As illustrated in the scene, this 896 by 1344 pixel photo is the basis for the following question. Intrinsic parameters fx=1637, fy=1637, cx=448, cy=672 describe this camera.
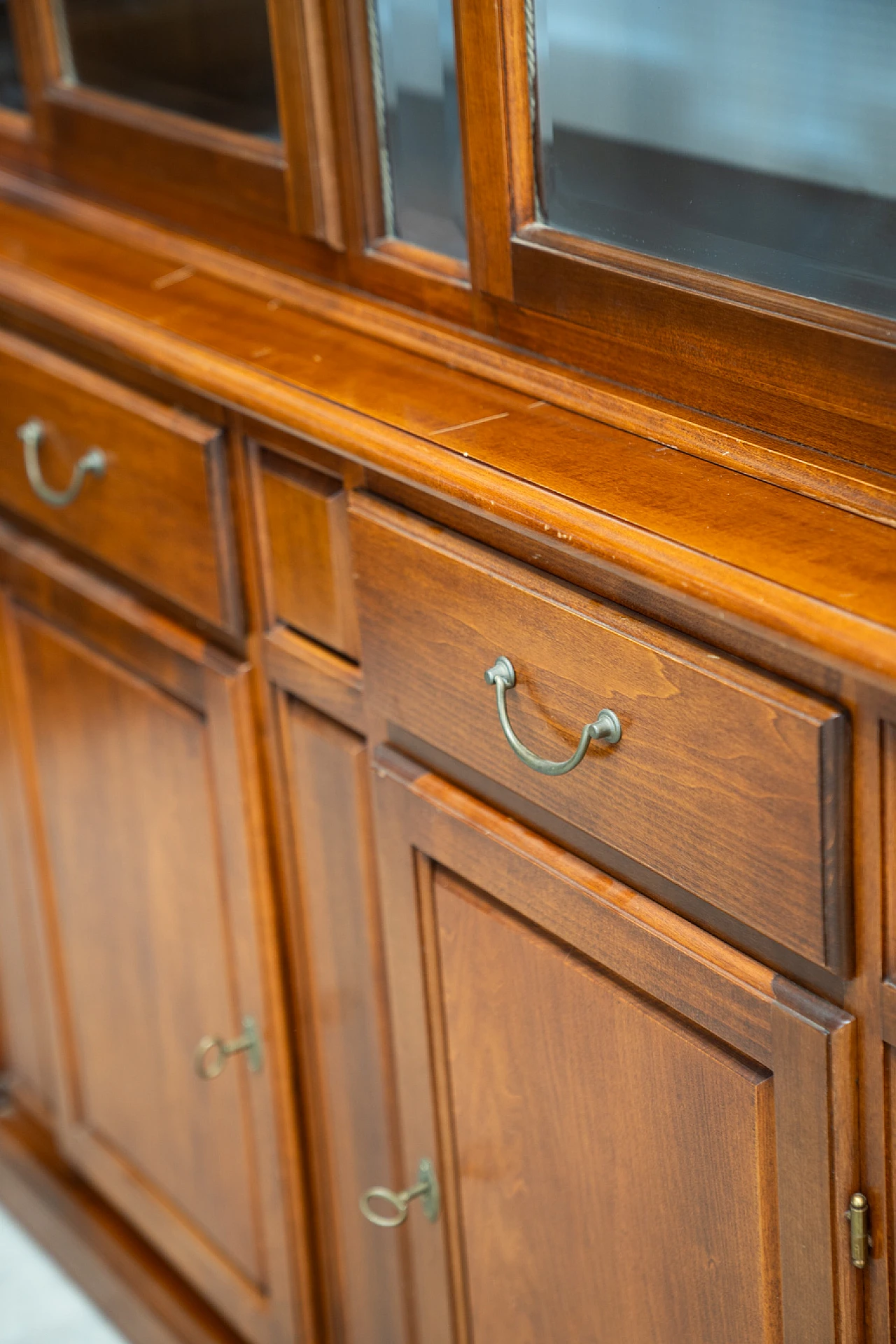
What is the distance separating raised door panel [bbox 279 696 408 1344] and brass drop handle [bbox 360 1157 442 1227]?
5 cm

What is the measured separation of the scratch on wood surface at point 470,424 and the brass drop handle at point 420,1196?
17.1 inches

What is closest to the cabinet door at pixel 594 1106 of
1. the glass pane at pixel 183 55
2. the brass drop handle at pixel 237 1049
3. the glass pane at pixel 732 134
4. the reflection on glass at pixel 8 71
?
the brass drop handle at pixel 237 1049

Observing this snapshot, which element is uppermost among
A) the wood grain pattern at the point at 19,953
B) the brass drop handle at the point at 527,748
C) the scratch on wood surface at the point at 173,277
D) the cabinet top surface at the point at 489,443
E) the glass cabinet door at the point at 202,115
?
the glass cabinet door at the point at 202,115

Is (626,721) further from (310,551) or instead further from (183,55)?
(183,55)

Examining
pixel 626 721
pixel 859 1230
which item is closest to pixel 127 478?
pixel 626 721

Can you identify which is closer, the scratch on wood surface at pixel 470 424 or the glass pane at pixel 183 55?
the scratch on wood surface at pixel 470 424

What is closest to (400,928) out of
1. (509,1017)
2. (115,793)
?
(509,1017)

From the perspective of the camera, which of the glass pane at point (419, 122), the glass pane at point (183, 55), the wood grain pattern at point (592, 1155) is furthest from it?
the glass pane at point (183, 55)

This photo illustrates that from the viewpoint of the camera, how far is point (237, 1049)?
3.60 ft

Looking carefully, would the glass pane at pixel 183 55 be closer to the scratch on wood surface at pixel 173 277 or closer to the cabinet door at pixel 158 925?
the scratch on wood surface at pixel 173 277

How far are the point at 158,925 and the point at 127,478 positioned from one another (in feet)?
1.11

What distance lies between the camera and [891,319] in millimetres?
667

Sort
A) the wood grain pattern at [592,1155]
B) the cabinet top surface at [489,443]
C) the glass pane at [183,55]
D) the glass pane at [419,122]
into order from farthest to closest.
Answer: the glass pane at [183,55] < the glass pane at [419,122] < the wood grain pattern at [592,1155] < the cabinet top surface at [489,443]

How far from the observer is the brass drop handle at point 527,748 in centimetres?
71
